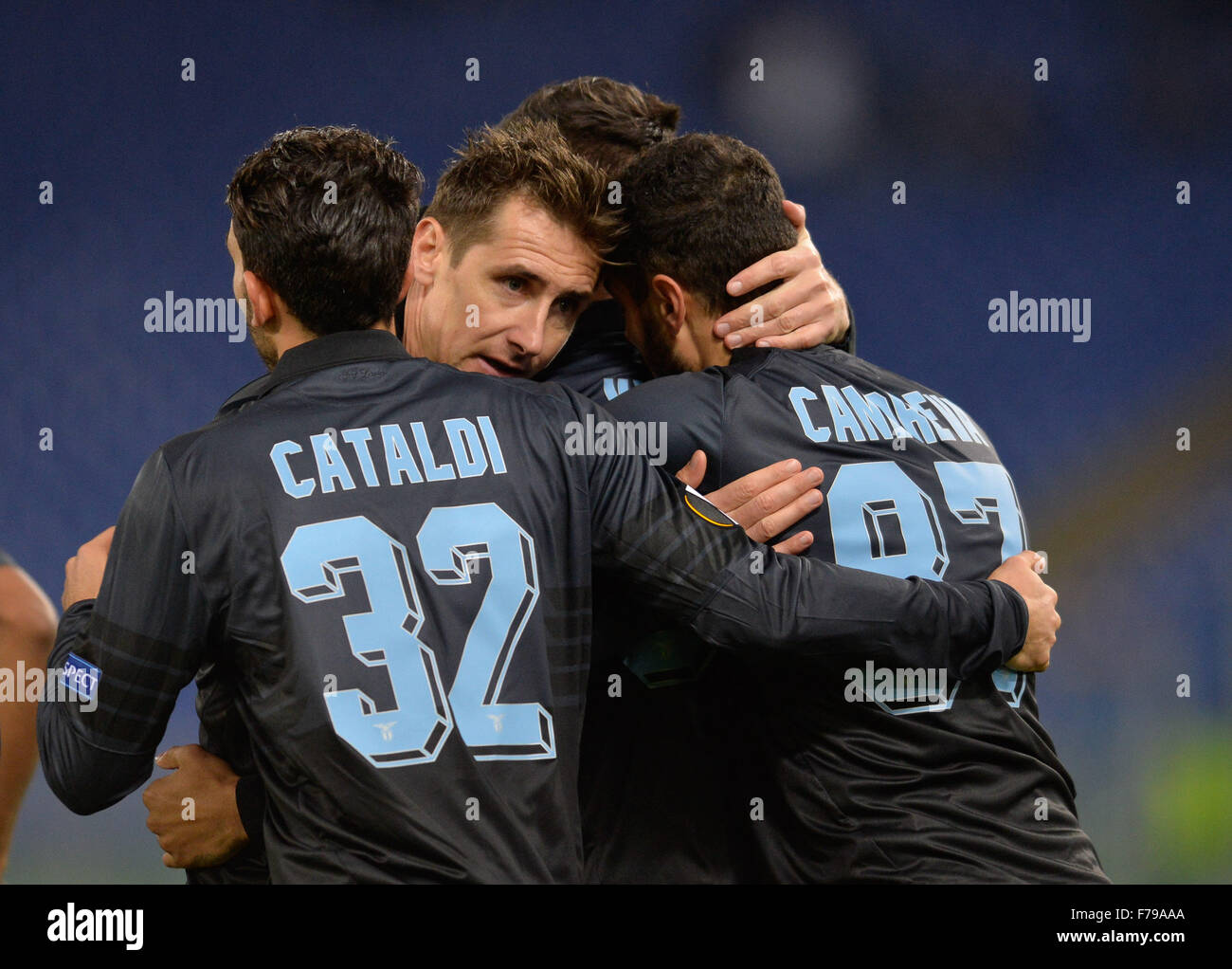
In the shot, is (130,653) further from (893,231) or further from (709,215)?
(893,231)

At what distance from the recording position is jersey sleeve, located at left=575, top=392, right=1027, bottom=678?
1.51 metres

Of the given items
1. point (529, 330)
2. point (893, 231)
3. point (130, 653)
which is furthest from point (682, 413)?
point (893, 231)

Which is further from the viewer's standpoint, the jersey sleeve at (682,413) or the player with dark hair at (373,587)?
the jersey sleeve at (682,413)

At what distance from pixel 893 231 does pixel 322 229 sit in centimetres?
393

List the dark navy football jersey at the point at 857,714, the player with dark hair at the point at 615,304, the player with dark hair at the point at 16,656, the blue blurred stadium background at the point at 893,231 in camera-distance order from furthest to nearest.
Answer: the blue blurred stadium background at the point at 893,231 → the player with dark hair at the point at 16,656 → the player with dark hair at the point at 615,304 → the dark navy football jersey at the point at 857,714

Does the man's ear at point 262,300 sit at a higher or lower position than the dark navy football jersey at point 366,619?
higher

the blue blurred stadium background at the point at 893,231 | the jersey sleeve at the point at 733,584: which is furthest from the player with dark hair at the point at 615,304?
the blue blurred stadium background at the point at 893,231

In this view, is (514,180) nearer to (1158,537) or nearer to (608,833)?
(608,833)

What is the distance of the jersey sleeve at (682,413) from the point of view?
1.72 m

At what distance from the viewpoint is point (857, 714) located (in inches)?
65.3

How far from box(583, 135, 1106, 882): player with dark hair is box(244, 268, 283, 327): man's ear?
50 centimetres

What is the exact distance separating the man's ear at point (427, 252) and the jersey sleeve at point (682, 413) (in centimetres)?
57

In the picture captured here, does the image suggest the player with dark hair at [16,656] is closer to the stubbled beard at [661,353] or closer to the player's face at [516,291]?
the player's face at [516,291]

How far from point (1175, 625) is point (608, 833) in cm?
359
